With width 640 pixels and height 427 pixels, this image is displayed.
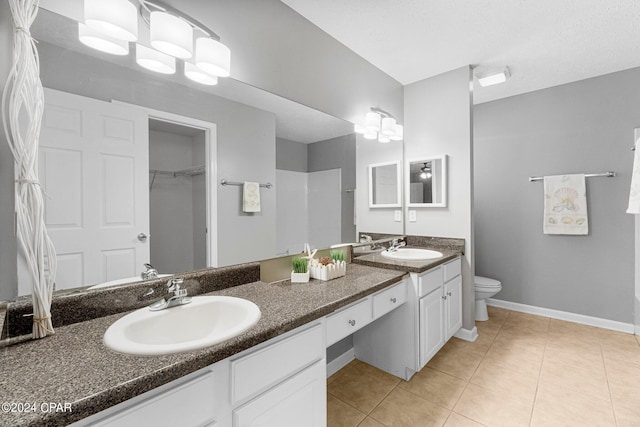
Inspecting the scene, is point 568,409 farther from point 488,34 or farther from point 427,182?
point 488,34

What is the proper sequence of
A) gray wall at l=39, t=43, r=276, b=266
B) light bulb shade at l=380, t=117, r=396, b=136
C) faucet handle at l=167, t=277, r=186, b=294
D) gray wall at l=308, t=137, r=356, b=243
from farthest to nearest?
light bulb shade at l=380, t=117, r=396, b=136, gray wall at l=308, t=137, r=356, b=243, faucet handle at l=167, t=277, r=186, b=294, gray wall at l=39, t=43, r=276, b=266

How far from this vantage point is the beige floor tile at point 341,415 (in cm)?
154

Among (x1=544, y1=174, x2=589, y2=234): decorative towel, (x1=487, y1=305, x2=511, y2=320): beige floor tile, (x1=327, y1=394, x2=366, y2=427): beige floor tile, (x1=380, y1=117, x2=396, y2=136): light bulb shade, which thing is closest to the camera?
(x1=327, y1=394, x2=366, y2=427): beige floor tile

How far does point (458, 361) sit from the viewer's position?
2139 millimetres

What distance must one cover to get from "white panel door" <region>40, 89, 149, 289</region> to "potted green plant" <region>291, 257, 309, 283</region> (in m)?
0.70

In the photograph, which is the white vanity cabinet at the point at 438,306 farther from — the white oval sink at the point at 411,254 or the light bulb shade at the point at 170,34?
the light bulb shade at the point at 170,34

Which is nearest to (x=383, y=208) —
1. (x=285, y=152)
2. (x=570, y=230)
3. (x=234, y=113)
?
(x=285, y=152)

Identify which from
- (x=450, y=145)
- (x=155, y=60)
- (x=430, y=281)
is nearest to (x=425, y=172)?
(x=450, y=145)

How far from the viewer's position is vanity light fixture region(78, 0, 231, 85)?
98cm

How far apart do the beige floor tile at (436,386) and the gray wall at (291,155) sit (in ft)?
5.23

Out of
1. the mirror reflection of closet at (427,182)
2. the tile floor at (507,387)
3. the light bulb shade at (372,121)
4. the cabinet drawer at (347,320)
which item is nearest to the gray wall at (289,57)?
the light bulb shade at (372,121)

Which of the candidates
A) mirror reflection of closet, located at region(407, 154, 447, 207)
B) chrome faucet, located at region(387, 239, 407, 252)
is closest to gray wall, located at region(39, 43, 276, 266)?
chrome faucet, located at region(387, 239, 407, 252)

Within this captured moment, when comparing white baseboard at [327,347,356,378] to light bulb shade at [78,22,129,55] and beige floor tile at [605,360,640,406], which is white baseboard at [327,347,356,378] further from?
light bulb shade at [78,22,129,55]

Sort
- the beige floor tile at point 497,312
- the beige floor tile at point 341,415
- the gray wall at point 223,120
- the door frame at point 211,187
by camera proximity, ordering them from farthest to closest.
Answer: the beige floor tile at point 497,312 < the beige floor tile at point 341,415 < the door frame at point 211,187 < the gray wall at point 223,120
